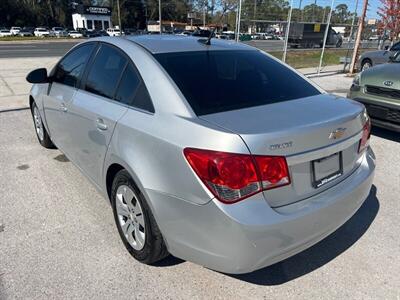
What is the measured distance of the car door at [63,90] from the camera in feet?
10.9

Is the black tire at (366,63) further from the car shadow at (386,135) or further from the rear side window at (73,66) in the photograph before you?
the rear side window at (73,66)

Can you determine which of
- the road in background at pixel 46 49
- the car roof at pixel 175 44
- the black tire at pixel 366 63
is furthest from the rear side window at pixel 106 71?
the road in background at pixel 46 49

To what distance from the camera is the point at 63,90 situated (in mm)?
3510

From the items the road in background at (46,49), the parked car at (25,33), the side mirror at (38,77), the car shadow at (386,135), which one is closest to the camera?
the side mirror at (38,77)

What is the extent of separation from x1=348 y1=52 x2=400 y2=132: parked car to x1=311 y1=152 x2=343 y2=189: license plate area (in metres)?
3.15

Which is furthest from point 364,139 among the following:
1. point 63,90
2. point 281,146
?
point 63,90

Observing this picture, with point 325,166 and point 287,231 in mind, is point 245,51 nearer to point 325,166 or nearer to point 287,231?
point 325,166

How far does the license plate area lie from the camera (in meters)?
2.08

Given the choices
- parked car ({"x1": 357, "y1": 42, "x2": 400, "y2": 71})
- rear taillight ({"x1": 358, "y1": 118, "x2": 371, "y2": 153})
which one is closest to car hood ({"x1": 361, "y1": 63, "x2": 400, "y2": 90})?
rear taillight ({"x1": 358, "y1": 118, "x2": 371, "y2": 153})

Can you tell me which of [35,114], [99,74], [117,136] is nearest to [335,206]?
[117,136]

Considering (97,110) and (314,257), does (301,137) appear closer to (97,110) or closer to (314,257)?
(314,257)

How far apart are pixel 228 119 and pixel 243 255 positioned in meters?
0.78

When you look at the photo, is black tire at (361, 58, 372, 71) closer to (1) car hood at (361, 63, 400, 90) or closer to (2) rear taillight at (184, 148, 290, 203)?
(1) car hood at (361, 63, 400, 90)

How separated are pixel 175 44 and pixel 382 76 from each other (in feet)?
12.4
